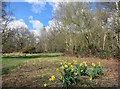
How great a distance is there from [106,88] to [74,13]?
10870 millimetres

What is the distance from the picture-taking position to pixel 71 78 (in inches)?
89.7

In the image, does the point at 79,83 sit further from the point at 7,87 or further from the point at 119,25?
the point at 119,25

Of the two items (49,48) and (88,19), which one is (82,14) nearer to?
(88,19)

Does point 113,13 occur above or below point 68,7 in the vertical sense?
below

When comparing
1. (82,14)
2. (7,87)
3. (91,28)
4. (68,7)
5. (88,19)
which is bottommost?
(7,87)

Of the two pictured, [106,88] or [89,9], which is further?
[89,9]

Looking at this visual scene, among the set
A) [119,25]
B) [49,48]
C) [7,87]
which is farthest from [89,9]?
[49,48]

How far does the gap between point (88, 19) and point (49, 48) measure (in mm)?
16998

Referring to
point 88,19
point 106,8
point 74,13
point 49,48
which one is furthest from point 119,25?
point 49,48

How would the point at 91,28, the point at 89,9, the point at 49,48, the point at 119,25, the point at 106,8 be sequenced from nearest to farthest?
1. the point at 119,25
2. the point at 106,8
3. the point at 89,9
4. the point at 91,28
5. the point at 49,48

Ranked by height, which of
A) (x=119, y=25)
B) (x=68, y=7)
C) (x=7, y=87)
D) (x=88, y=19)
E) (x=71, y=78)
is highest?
(x=68, y=7)

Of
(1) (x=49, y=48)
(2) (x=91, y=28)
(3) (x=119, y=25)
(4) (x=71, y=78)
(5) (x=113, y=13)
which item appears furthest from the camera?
(1) (x=49, y=48)

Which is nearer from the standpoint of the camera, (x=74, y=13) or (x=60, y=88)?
(x=60, y=88)

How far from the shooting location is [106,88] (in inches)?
81.1
